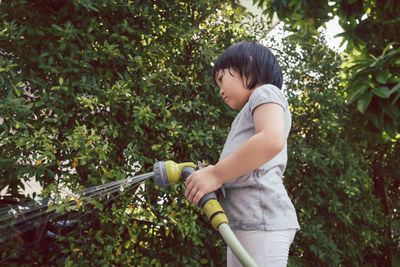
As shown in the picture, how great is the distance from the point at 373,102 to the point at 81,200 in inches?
82.5

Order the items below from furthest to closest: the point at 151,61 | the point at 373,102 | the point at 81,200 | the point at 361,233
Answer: the point at 361,233, the point at 151,61, the point at 373,102, the point at 81,200

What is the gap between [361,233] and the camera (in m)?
3.49

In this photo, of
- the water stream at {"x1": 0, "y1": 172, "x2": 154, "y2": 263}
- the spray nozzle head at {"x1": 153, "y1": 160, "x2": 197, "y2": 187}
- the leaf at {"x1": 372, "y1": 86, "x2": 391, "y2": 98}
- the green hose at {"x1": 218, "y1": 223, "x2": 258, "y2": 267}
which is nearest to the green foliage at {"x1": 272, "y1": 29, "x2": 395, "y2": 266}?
the leaf at {"x1": 372, "y1": 86, "x2": 391, "y2": 98}

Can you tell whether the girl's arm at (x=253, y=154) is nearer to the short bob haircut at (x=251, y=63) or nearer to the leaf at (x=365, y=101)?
the short bob haircut at (x=251, y=63)

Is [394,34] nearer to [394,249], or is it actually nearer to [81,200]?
[81,200]

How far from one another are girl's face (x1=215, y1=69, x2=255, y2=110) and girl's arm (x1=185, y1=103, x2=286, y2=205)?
0.22 m

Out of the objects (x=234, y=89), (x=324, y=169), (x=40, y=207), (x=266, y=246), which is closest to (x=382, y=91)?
(x=324, y=169)

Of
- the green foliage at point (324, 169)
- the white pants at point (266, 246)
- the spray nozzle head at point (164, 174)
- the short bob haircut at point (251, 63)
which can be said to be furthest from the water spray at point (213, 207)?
the green foliage at point (324, 169)

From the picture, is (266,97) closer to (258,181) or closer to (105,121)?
(258,181)

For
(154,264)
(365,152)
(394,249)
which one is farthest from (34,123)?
(394,249)

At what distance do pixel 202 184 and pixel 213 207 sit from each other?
0.10 metres

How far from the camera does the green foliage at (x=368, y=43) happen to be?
2268mm

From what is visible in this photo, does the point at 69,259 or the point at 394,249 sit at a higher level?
the point at 69,259

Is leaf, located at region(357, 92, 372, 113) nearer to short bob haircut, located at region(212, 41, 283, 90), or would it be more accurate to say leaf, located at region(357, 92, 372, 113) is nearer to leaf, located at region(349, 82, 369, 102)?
leaf, located at region(349, 82, 369, 102)
